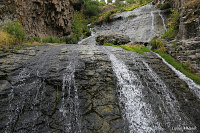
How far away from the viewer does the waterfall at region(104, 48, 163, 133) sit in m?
3.52

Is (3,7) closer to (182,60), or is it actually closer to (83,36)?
(83,36)

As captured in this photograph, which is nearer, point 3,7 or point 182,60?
point 182,60

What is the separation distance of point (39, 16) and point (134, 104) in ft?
38.9

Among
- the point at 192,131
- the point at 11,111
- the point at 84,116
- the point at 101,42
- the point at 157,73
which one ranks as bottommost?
the point at 192,131

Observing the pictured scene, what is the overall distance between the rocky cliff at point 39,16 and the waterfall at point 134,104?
842 centimetres

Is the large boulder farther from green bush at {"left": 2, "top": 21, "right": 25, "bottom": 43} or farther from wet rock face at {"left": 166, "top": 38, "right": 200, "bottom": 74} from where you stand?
green bush at {"left": 2, "top": 21, "right": 25, "bottom": 43}

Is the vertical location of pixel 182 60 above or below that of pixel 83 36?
below

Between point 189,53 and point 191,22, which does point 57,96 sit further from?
point 191,22

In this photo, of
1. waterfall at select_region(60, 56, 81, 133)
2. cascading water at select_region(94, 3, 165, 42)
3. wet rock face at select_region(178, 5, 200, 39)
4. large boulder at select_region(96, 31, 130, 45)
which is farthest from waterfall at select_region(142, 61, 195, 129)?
cascading water at select_region(94, 3, 165, 42)

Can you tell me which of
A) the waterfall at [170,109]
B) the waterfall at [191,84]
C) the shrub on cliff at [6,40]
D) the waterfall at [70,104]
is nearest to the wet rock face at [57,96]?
the waterfall at [70,104]

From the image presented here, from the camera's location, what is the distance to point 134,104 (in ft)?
13.3

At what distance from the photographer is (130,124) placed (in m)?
3.52

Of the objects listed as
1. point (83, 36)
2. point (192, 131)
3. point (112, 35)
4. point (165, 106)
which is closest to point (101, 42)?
point (112, 35)

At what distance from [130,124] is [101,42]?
8.42 meters
